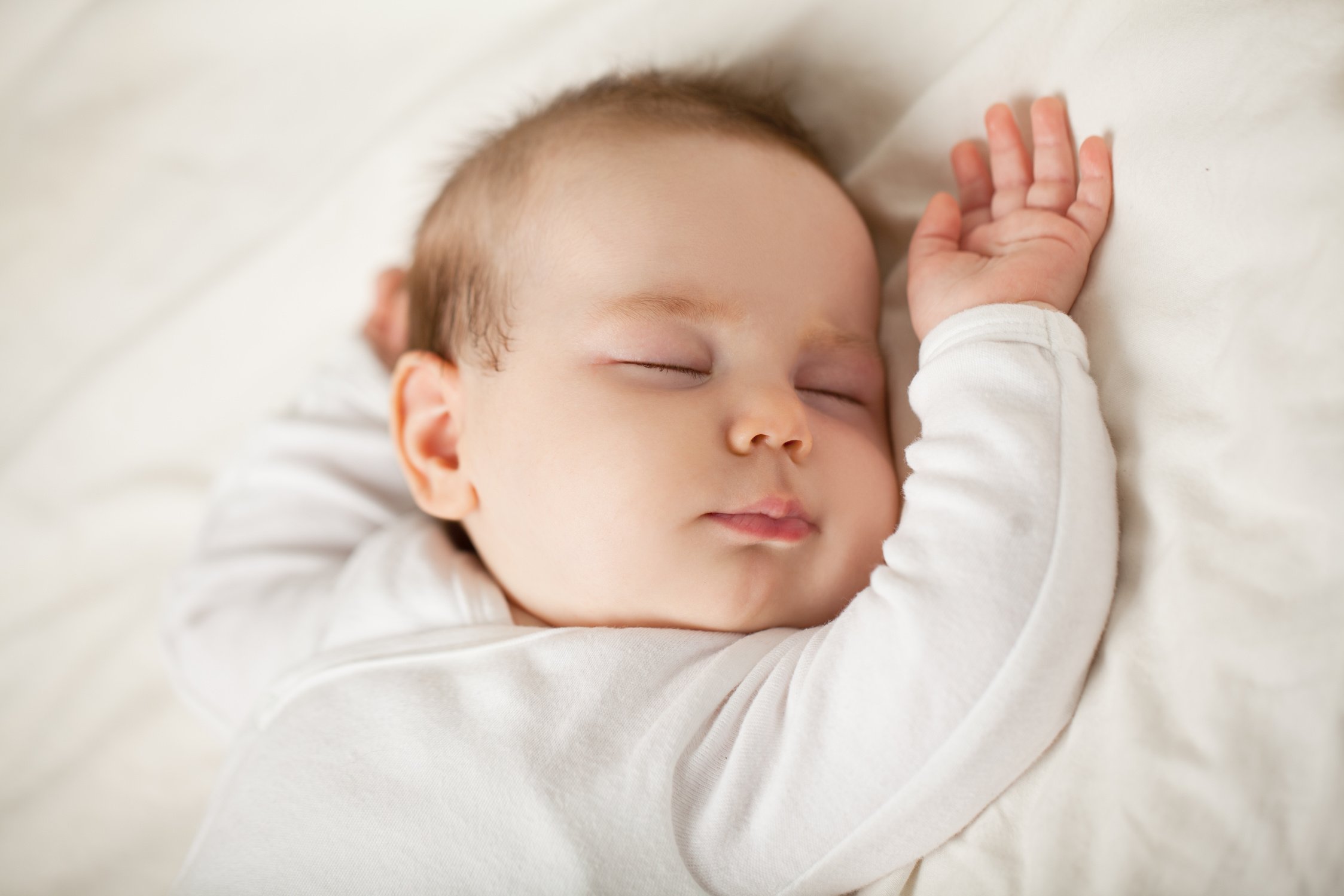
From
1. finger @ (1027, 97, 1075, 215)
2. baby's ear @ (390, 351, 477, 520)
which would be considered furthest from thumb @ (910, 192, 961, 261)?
baby's ear @ (390, 351, 477, 520)

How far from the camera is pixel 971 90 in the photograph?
4.16 feet

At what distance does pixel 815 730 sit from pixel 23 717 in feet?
4.80

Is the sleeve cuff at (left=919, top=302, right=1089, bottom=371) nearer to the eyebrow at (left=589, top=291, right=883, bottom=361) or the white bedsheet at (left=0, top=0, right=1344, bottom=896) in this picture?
the white bedsheet at (left=0, top=0, right=1344, bottom=896)

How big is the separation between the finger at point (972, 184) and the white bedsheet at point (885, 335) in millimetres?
62

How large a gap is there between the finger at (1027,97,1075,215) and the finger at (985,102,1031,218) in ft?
0.14

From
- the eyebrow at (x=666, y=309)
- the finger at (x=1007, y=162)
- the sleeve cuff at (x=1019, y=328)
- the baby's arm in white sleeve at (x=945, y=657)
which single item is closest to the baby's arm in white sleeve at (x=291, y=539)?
the eyebrow at (x=666, y=309)

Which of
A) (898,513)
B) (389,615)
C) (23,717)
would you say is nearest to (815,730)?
(898,513)

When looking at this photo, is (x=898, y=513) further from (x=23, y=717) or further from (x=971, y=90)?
(x=23, y=717)

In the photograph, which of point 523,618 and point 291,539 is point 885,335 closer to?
point 523,618

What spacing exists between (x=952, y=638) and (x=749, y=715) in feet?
0.80

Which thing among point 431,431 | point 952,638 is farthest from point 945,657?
point 431,431

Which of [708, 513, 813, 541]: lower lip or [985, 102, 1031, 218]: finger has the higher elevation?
Answer: [985, 102, 1031, 218]: finger

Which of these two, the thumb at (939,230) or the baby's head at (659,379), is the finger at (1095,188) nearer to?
the thumb at (939,230)

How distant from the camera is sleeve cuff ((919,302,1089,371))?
998mm
